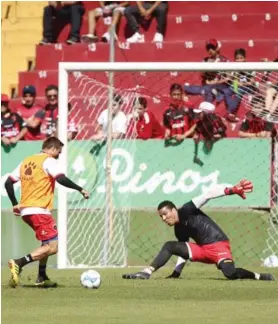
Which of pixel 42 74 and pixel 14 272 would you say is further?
pixel 42 74

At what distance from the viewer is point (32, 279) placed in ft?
46.8

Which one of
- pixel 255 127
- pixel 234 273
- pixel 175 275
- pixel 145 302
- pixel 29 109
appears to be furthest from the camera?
pixel 29 109

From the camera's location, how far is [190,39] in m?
21.0

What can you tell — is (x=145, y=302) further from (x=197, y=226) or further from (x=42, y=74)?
(x=42, y=74)

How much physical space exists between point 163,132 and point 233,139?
3.70 feet

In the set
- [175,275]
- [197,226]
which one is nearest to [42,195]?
[197,226]

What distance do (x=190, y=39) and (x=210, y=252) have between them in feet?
25.0

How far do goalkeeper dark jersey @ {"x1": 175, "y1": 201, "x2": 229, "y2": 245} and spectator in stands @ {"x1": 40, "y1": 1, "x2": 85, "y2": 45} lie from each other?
7864 mm

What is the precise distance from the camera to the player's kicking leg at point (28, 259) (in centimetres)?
1280

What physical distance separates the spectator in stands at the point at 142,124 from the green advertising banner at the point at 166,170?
0.20 metres

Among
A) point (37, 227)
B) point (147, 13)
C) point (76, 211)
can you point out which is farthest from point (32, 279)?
point (147, 13)

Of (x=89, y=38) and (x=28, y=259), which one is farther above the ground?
(x=89, y=38)

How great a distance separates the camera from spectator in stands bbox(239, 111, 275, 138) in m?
17.4

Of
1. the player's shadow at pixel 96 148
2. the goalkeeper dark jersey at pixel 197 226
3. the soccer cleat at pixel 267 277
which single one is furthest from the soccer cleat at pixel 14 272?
the player's shadow at pixel 96 148
